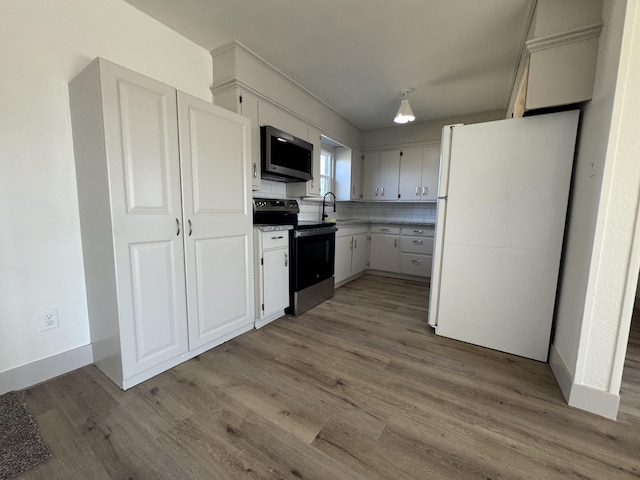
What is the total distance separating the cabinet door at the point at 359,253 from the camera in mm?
3883

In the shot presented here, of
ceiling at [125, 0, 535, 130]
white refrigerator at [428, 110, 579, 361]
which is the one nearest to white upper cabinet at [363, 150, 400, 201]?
ceiling at [125, 0, 535, 130]

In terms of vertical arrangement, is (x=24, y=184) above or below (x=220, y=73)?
below

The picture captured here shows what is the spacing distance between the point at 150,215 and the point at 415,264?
3430mm

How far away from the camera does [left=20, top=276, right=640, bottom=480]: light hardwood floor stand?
3.54ft

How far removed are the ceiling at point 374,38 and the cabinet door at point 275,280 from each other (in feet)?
5.81

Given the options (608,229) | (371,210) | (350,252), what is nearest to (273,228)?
(350,252)

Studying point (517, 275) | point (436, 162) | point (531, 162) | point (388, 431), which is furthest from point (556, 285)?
point (436, 162)

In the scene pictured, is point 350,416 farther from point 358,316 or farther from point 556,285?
point 556,285

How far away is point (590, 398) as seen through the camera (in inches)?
54.4

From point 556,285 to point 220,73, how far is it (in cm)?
311

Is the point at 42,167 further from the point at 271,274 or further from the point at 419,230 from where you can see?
the point at 419,230

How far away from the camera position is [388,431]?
126 centimetres

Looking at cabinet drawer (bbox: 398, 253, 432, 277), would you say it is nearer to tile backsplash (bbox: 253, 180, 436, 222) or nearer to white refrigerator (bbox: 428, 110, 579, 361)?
tile backsplash (bbox: 253, 180, 436, 222)

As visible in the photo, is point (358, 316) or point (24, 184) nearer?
point (24, 184)
